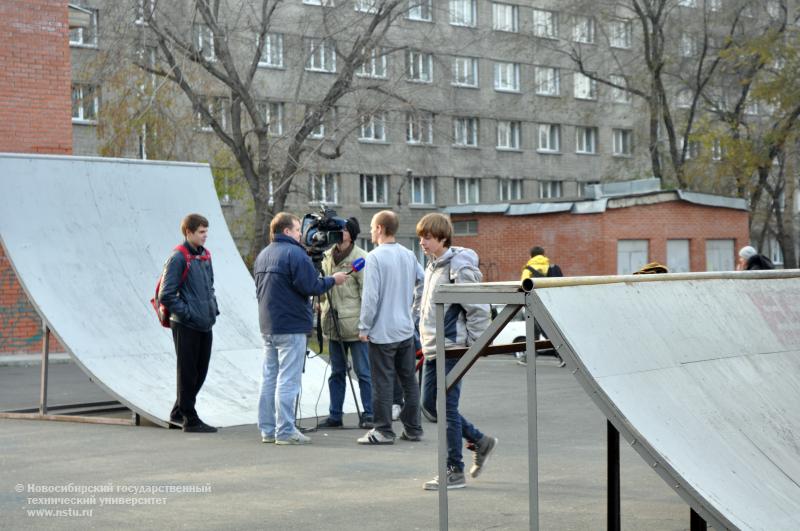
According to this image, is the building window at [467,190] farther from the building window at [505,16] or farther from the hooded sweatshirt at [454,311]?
the hooded sweatshirt at [454,311]

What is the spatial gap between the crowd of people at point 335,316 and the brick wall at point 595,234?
1180 inches

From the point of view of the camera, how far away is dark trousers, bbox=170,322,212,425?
11.0m

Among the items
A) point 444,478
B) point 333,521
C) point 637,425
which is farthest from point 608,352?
point 333,521

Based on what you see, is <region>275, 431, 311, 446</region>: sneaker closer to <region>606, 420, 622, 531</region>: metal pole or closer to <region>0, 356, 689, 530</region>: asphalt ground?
<region>0, 356, 689, 530</region>: asphalt ground

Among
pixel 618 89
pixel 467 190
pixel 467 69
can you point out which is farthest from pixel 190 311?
pixel 467 69

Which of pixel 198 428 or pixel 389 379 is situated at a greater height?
pixel 389 379

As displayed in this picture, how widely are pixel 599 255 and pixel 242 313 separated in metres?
29.3

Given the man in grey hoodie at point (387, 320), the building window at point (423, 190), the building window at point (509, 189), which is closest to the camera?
the man in grey hoodie at point (387, 320)

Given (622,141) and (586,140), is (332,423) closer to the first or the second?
(586,140)

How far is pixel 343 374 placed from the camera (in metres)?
11.5

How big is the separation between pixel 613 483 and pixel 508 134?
6001 cm

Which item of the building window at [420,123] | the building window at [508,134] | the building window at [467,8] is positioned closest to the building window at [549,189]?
the building window at [508,134]

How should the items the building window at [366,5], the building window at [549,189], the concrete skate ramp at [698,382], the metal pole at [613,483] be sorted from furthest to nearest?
the building window at [549,189] < the building window at [366,5] < the metal pole at [613,483] < the concrete skate ramp at [698,382]

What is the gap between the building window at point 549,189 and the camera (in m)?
67.7
